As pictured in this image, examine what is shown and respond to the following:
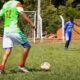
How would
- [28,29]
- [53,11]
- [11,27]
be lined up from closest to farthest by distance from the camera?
[11,27] → [28,29] → [53,11]

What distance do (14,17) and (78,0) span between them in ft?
99.3

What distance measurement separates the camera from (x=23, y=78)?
933 centimetres

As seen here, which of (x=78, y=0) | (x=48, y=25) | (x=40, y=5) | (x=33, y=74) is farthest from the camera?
(x=78, y=0)

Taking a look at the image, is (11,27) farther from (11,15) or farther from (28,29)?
(28,29)

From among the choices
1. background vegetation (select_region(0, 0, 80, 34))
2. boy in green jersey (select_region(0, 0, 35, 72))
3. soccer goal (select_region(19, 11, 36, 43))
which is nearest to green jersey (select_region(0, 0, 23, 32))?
boy in green jersey (select_region(0, 0, 35, 72))

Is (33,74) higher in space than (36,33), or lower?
higher

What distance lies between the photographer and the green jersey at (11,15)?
10.4 m

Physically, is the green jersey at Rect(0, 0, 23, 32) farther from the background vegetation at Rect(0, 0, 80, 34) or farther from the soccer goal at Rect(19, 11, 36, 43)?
the background vegetation at Rect(0, 0, 80, 34)

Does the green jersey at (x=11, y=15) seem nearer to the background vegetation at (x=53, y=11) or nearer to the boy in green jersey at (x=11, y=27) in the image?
the boy in green jersey at (x=11, y=27)

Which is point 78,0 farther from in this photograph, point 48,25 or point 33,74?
point 33,74

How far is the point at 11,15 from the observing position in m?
10.4

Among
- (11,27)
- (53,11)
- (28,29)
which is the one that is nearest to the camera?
(11,27)

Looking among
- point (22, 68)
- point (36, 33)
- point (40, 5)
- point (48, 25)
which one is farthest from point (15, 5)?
point (40, 5)

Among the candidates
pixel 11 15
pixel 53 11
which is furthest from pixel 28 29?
pixel 11 15
